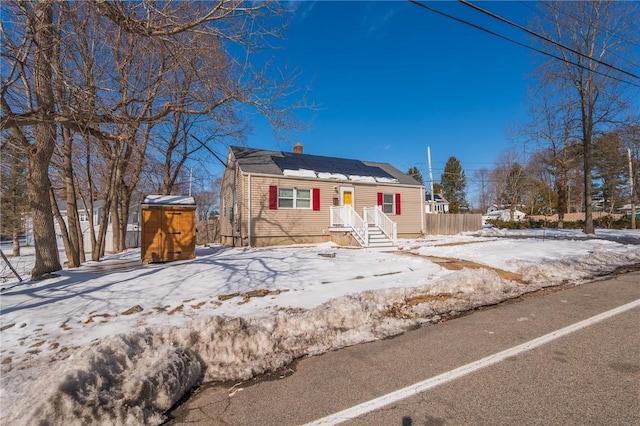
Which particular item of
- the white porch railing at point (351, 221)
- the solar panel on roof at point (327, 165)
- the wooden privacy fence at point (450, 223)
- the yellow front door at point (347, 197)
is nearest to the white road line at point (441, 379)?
the white porch railing at point (351, 221)

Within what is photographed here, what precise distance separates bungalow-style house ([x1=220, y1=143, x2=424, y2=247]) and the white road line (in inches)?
389

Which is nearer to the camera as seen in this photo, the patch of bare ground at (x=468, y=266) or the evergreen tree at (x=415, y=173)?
the patch of bare ground at (x=468, y=266)

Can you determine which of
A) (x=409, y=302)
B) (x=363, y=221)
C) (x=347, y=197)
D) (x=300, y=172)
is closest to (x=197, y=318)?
(x=409, y=302)

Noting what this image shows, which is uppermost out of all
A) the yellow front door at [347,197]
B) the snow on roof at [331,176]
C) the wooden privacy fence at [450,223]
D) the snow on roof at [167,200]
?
the snow on roof at [331,176]

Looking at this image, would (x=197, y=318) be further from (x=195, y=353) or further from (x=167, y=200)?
(x=167, y=200)

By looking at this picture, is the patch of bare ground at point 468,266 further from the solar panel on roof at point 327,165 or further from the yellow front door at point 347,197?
the solar panel on roof at point 327,165

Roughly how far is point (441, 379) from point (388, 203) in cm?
1635

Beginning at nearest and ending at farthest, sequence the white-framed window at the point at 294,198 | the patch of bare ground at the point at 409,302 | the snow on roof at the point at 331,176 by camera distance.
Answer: the patch of bare ground at the point at 409,302 < the white-framed window at the point at 294,198 < the snow on roof at the point at 331,176

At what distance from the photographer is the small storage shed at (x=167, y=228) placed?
10.1 metres

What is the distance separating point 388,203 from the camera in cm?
1892

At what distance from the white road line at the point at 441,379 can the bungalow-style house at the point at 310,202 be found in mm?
9883

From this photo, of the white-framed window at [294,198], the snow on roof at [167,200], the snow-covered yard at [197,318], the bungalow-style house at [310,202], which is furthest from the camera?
the white-framed window at [294,198]

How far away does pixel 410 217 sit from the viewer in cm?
1945

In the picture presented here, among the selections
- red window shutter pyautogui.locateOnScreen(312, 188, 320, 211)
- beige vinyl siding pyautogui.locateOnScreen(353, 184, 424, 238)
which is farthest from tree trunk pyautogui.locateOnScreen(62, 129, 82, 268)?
beige vinyl siding pyautogui.locateOnScreen(353, 184, 424, 238)
